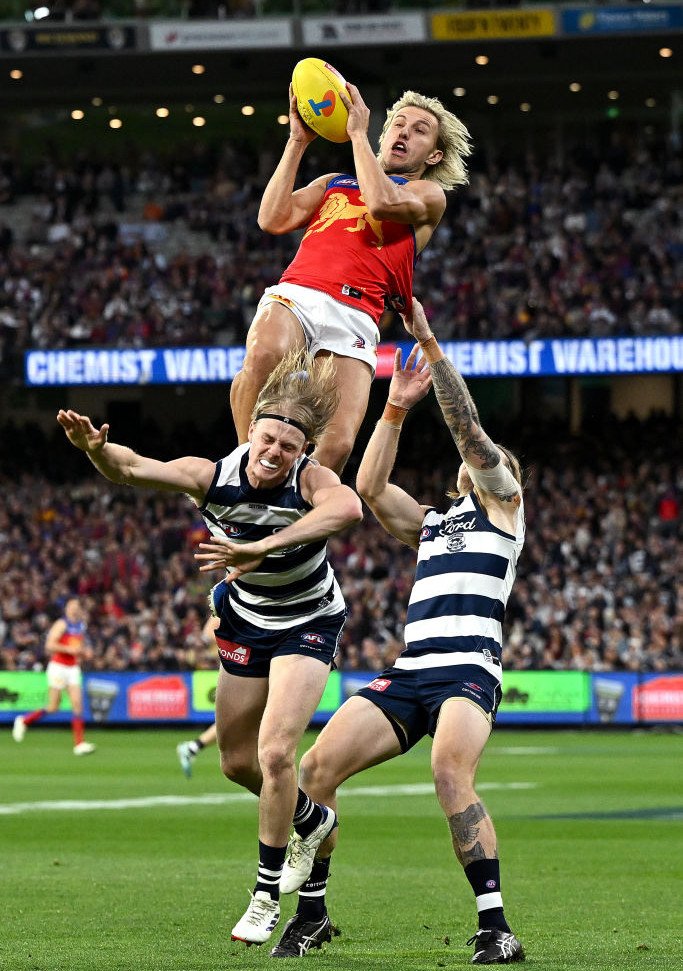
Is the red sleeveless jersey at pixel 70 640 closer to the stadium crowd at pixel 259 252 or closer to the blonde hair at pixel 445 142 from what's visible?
the stadium crowd at pixel 259 252

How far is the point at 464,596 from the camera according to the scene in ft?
25.9

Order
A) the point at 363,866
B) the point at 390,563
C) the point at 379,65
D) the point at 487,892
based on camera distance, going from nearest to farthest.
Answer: the point at 487,892, the point at 363,866, the point at 390,563, the point at 379,65

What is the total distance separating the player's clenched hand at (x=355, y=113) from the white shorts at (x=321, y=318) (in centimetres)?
79

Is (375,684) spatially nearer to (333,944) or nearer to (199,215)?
(333,944)

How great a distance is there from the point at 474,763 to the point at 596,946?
48.2 inches

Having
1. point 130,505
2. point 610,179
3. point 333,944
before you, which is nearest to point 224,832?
point 333,944

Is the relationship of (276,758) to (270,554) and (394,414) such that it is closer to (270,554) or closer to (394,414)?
(270,554)

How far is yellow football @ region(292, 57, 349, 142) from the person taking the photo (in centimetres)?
778

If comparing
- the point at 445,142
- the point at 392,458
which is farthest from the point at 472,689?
the point at 445,142

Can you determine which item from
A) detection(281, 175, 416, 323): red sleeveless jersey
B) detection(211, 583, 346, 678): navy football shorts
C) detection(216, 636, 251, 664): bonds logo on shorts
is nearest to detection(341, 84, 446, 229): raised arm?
detection(281, 175, 416, 323): red sleeveless jersey

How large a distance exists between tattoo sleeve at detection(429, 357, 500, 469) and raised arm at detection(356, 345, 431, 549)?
130 mm

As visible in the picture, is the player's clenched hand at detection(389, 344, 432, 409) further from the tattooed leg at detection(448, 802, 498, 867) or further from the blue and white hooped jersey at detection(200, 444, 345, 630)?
the tattooed leg at detection(448, 802, 498, 867)

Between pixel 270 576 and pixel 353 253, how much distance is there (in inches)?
64.2

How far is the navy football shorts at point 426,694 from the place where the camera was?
25.2 ft
